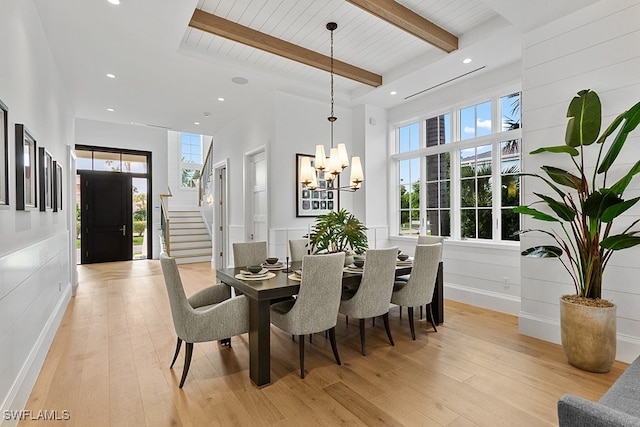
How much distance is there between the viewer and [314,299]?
2.57m

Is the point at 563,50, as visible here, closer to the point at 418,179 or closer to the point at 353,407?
the point at 418,179

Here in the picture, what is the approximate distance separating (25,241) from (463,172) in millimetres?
4975

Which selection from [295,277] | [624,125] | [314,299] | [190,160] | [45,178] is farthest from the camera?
[190,160]

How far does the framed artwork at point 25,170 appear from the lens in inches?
89.2

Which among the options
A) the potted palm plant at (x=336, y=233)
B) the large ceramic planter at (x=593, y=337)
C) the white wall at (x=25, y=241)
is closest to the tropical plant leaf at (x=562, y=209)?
the large ceramic planter at (x=593, y=337)

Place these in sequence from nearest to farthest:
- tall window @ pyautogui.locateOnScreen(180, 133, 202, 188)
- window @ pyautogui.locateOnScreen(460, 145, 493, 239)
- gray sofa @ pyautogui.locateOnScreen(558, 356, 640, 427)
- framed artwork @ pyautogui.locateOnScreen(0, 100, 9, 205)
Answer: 1. gray sofa @ pyautogui.locateOnScreen(558, 356, 640, 427)
2. framed artwork @ pyautogui.locateOnScreen(0, 100, 9, 205)
3. window @ pyautogui.locateOnScreen(460, 145, 493, 239)
4. tall window @ pyautogui.locateOnScreen(180, 133, 202, 188)

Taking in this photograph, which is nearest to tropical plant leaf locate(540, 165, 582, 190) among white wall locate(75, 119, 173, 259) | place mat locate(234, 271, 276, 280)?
place mat locate(234, 271, 276, 280)

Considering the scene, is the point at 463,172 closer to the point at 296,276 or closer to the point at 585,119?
the point at 585,119

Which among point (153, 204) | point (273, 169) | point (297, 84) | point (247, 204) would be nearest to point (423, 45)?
point (297, 84)

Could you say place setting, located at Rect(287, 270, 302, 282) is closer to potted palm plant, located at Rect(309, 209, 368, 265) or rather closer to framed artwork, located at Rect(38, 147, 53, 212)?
potted palm plant, located at Rect(309, 209, 368, 265)

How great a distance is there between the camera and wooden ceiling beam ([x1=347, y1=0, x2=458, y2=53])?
307 cm

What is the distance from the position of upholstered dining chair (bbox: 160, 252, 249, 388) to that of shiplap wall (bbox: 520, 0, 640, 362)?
2.89m

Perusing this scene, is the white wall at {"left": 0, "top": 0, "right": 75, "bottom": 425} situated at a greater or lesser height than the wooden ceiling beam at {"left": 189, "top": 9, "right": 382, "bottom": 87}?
lesser

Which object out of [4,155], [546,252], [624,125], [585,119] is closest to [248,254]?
[4,155]
